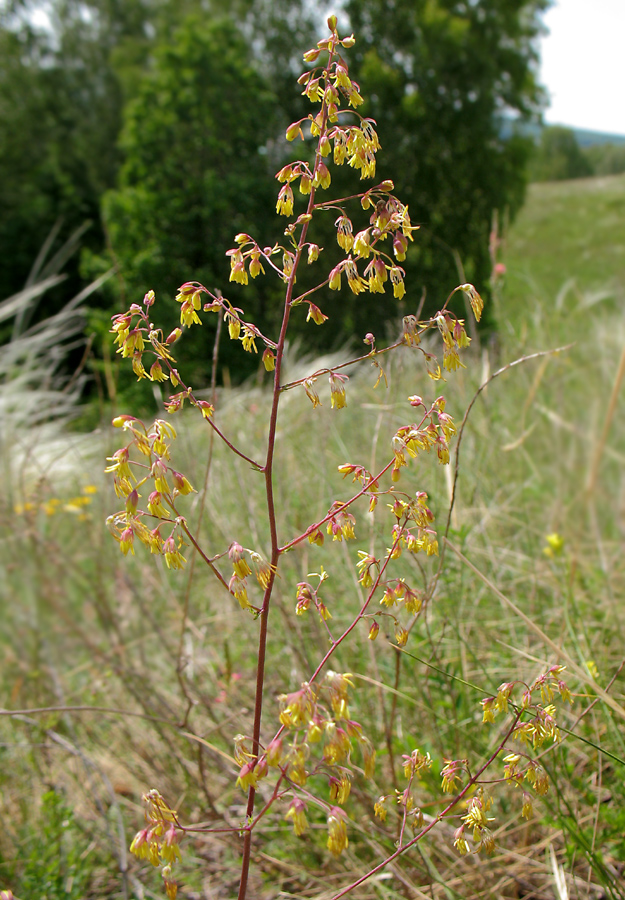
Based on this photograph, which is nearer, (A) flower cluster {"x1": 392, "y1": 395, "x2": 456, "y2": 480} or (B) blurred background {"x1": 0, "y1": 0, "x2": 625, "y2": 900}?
(A) flower cluster {"x1": 392, "y1": 395, "x2": 456, "y2": 480}

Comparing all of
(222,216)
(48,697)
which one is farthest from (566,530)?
(222,216)

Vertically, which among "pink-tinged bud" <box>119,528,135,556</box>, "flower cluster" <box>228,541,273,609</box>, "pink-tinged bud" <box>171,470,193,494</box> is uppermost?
"pink-tinged bud" <box>171,470,193,494</box>

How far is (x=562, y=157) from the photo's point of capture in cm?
4025

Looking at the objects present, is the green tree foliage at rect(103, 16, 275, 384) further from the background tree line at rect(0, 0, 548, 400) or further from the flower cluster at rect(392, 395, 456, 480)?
the flower cluster at rect(392, 395, 456, 480)

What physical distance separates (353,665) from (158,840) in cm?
118

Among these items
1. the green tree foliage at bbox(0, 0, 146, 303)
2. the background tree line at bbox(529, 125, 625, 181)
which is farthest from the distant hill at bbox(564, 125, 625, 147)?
the green tree foliage at bbox(0, 0, 146, 303)

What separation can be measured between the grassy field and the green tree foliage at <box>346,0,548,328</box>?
921 centimetres

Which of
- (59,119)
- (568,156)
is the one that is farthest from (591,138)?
(59,119)

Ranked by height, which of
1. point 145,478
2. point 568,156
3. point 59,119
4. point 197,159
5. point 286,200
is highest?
point 568,156

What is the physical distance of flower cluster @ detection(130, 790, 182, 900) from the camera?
0.68 metres

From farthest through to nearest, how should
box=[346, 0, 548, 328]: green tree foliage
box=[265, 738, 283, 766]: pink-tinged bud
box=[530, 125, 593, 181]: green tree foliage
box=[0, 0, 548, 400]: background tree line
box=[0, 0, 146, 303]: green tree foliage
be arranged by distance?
1. box=[530, 125, 593, 181]: green tree foliage
2. box=[0, 0, 146, 303]: green tree foliage
3. box=[346, 0, 548, 328]: green tree foliage
4. box=[0, 0, 548, 400]: background tree line
5. box=[265, 738, 283, 766]: pink-tinged bud

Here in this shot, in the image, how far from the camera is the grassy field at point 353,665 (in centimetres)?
132

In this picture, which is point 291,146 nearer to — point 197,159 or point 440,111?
point 197,159

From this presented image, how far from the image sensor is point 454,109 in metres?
12.8
